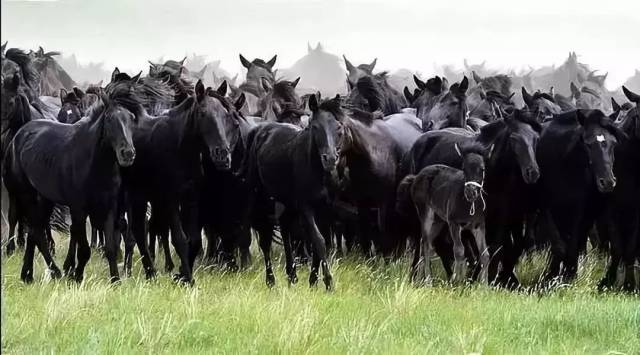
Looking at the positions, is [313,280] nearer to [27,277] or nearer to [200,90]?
[200,90]

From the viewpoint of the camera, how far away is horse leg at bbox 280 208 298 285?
8.82m

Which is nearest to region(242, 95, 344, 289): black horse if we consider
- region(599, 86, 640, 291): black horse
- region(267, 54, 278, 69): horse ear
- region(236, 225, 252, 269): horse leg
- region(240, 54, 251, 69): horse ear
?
region(236, 225, 252, 269): horse leg

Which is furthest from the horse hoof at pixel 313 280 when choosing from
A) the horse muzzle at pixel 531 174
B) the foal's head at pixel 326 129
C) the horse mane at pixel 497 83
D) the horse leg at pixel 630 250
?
the horse mane at pixel 497 83

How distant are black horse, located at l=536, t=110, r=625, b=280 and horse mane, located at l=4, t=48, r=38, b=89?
22.8ft

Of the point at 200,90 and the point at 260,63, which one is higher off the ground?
the point at 200,90

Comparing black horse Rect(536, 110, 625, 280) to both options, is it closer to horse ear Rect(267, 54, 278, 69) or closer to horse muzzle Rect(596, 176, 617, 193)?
horse muzzle Rect(596, 176, 617, 193)

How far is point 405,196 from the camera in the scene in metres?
9.34

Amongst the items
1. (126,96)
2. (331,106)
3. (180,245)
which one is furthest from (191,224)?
(331,106)

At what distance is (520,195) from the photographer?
872 centimetres

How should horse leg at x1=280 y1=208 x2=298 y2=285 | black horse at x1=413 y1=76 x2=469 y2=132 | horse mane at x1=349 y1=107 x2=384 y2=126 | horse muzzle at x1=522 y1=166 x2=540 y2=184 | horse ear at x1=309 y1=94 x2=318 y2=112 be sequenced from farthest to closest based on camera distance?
black horse at x1=413 y1=76 x2=469 y2=132 → horse mane at x1=349 y1=107 x2=384 y2=126 → horse leg at x1=280 y1=208 x2=298 y2=285 → horse ear at x1=309 y1=94 x2=318 y2=112 → horse muzzle at x1=522 y1=166 x2=540 y2=184

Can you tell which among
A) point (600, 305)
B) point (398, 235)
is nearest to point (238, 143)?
point (398, 235)

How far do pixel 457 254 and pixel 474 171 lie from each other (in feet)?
2.61

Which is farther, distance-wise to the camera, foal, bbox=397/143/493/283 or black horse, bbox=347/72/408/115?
black horse, bbox=347/72/408/115

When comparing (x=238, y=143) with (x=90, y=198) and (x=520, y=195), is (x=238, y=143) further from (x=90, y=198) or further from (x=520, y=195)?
(x=520, y=195)
